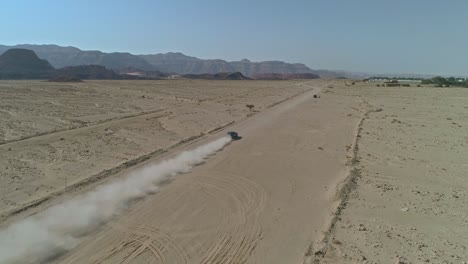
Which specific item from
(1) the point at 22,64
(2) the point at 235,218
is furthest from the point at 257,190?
(1) the point at 22,64

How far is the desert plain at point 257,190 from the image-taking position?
31.8 ft

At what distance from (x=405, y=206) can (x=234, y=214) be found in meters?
5.51

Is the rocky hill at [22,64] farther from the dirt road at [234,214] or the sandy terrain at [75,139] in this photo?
the dirt road at [234,214]

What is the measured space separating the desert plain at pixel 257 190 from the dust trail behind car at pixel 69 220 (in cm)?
27

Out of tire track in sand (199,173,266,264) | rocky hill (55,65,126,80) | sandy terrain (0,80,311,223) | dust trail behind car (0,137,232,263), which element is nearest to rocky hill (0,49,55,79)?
rocky hill (55,65,126,80)

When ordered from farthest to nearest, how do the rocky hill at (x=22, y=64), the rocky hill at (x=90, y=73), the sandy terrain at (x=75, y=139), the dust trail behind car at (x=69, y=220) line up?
the rocky hill at (x=22, y=64) < the rocky hill at (x=90, y=73) < the sandy terrain at (x=75, y=139) < the dust trail behind car at (x=69, y=220)

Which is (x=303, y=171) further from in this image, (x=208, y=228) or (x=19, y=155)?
(x=19, y=155)

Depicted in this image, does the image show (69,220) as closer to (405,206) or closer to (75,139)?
(405,206)

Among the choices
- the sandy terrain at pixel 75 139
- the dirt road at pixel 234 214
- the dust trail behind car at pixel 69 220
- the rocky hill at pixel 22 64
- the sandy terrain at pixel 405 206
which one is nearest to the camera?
the dust trail behind car at pixel 69 220

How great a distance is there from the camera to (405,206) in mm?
12789

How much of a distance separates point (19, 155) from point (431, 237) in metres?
16.0

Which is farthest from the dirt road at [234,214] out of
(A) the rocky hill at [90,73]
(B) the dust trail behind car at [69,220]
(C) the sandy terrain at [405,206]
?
(A) the rocky hill at [90,73]

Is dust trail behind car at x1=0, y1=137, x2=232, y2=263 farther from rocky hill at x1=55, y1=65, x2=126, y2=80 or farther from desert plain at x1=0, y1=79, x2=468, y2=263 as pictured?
rocky hill at x1=55, y1=65, x2=126, y2=80

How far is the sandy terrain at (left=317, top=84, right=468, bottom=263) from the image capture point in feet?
31.6
